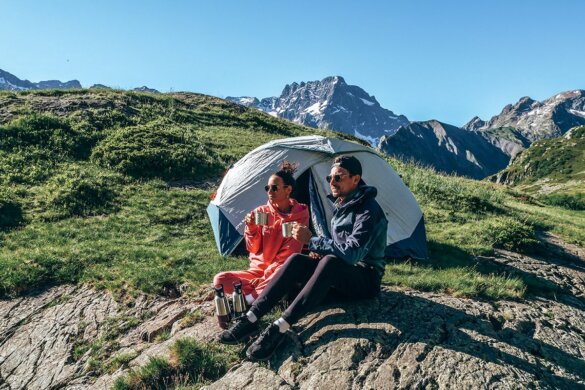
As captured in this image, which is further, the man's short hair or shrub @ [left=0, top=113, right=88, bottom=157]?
shrub @ [left=0, top=113, right=88, bottom=157]

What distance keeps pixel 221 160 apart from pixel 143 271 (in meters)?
12.1

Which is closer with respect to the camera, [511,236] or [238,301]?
[238,301]

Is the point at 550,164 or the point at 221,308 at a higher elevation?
the point at 550,164

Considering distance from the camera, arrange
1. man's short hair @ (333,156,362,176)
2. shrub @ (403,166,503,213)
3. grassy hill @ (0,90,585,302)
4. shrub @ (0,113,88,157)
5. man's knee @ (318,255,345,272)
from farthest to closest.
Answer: shrub @ (0,113,88,157) < shrub @ (403,166,503,213) < grassy hill @ (0,90,585,302) < man's short hair @ (333,156,362,176) < man's knee @ (318,255,345,272)

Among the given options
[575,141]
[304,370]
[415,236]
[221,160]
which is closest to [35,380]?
[304,370]

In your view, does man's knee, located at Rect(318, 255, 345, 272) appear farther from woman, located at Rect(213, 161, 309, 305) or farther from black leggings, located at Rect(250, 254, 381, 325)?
woman, located at Rect(213, 161, 309, 305)

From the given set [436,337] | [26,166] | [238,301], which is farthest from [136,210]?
[436,337]

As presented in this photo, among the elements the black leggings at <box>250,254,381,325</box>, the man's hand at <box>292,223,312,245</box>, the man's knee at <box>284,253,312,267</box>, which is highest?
the man's hand at <box>292,223,312,245</box>

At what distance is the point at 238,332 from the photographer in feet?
18.6

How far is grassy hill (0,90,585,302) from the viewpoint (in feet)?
29.7

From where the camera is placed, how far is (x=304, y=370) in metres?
5.20

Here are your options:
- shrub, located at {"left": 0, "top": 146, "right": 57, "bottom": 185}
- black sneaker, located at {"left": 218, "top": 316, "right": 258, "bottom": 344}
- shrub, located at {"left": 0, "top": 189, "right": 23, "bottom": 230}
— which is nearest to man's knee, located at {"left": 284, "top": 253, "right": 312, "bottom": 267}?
black sneaker, located at {"left": 218, "top": 316, "right": 258, "bottom": 344}

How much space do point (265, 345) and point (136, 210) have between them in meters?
10.1

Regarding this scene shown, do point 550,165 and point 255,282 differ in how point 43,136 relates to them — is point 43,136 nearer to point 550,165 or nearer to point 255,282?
point 255,282
